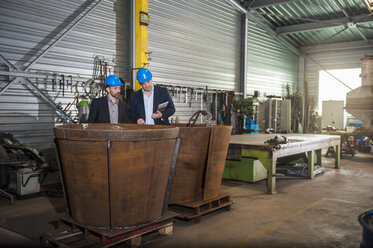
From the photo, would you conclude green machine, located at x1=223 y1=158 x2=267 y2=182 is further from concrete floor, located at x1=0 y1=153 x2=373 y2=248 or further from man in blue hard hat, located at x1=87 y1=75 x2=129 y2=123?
man in blue hard hat, located at x1=87 y1=75 x2=129 y2=123

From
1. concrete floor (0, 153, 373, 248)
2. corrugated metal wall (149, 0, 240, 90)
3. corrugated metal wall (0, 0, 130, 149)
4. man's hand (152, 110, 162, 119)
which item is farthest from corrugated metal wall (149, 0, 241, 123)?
man's hand (152, 110, 162, 119)

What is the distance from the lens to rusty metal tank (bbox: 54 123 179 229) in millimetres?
2484

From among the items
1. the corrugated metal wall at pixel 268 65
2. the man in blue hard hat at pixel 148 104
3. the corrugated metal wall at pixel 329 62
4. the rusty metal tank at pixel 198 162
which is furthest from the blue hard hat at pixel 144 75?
the corrugated metal wall at pixel 329 62

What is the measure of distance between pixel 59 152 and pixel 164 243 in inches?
52.6

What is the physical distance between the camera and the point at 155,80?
8.30 meters

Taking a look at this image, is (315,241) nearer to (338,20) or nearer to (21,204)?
(21,204)

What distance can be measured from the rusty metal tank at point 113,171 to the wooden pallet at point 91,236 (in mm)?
60

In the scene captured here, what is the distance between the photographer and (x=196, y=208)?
3.71 meters

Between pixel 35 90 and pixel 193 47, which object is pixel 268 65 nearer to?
pixel 193 47

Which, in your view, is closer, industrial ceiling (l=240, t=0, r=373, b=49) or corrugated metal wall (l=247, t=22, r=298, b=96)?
industrial ceiling (l=240, t=0, r=373, b=49)

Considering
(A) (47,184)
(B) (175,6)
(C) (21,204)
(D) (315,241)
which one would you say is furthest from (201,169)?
(B) (175,6)

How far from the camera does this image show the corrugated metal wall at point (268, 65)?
39.7 feet

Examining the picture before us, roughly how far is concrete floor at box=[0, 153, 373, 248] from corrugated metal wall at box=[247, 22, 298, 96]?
22.9ft

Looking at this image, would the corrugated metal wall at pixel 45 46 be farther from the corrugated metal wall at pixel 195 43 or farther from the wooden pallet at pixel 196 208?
the wooden pallet at pixel 196 208
